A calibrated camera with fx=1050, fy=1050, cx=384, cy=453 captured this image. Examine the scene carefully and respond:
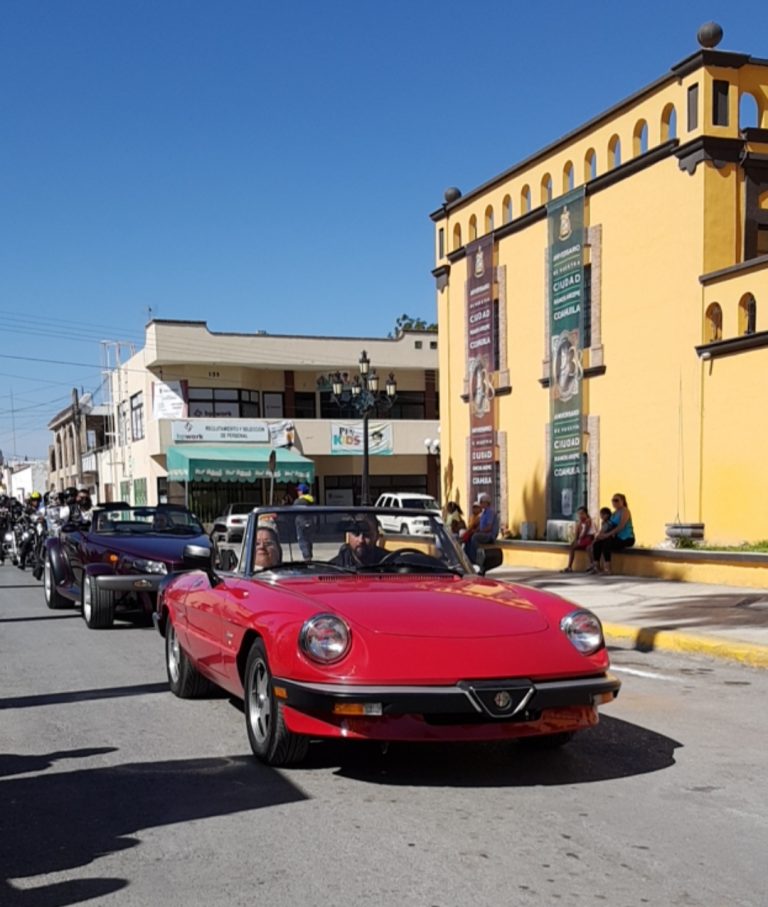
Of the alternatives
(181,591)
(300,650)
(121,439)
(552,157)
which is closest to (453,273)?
(552,157)

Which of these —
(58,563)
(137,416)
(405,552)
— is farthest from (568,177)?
(137,416)

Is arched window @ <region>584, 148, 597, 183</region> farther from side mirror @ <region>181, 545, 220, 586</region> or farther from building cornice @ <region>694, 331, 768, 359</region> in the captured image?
side mirror @ <region>181, 545, 220, 586</region>

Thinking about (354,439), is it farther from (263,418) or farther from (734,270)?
(734,270)

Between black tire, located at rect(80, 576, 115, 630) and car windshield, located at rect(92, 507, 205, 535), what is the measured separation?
1.39 m

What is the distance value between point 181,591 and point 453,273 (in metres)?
20.3

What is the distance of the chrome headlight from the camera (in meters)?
12.3

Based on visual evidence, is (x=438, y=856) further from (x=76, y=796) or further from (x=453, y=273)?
(x=453, y=273)

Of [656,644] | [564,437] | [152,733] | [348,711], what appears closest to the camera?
[348,711]

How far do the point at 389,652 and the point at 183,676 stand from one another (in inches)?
119

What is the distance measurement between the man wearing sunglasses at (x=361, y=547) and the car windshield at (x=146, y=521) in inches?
290

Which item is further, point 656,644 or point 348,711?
point 656,644

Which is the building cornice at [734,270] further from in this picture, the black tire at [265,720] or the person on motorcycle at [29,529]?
the person on motorcycle at [29,529]

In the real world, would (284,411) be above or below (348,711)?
above

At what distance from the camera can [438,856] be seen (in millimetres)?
4207
